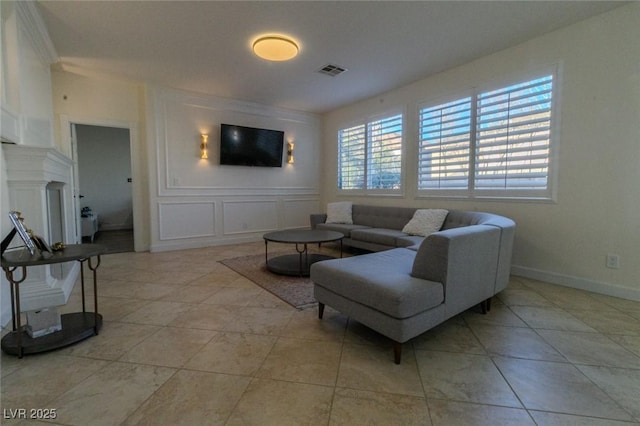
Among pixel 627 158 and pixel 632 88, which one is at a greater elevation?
pixel 632 88

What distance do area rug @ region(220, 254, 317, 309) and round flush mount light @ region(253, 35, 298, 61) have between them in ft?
8.00

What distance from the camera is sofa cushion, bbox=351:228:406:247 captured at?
12.1ft

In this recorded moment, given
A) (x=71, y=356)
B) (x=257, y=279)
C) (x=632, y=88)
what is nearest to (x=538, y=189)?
(x=632, y=88)

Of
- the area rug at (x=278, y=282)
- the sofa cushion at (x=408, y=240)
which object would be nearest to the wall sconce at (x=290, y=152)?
the area rug at (x=278, y=282)

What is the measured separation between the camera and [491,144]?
11.3ft

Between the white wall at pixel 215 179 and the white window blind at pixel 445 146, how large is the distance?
8.63ft

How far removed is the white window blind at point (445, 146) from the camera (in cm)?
374

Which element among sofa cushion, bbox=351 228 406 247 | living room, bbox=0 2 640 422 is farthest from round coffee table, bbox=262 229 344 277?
living room, bbox=0 2 640 422

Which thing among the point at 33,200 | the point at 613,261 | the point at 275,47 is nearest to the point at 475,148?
the point at 613,261

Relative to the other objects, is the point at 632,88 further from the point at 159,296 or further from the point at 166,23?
the point at 159,296

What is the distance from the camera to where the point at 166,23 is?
9.14ft

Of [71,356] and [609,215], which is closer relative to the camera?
[71,356]

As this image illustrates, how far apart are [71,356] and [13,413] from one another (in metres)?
0.46

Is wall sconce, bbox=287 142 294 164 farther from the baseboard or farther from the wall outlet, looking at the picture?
the wall outlet
